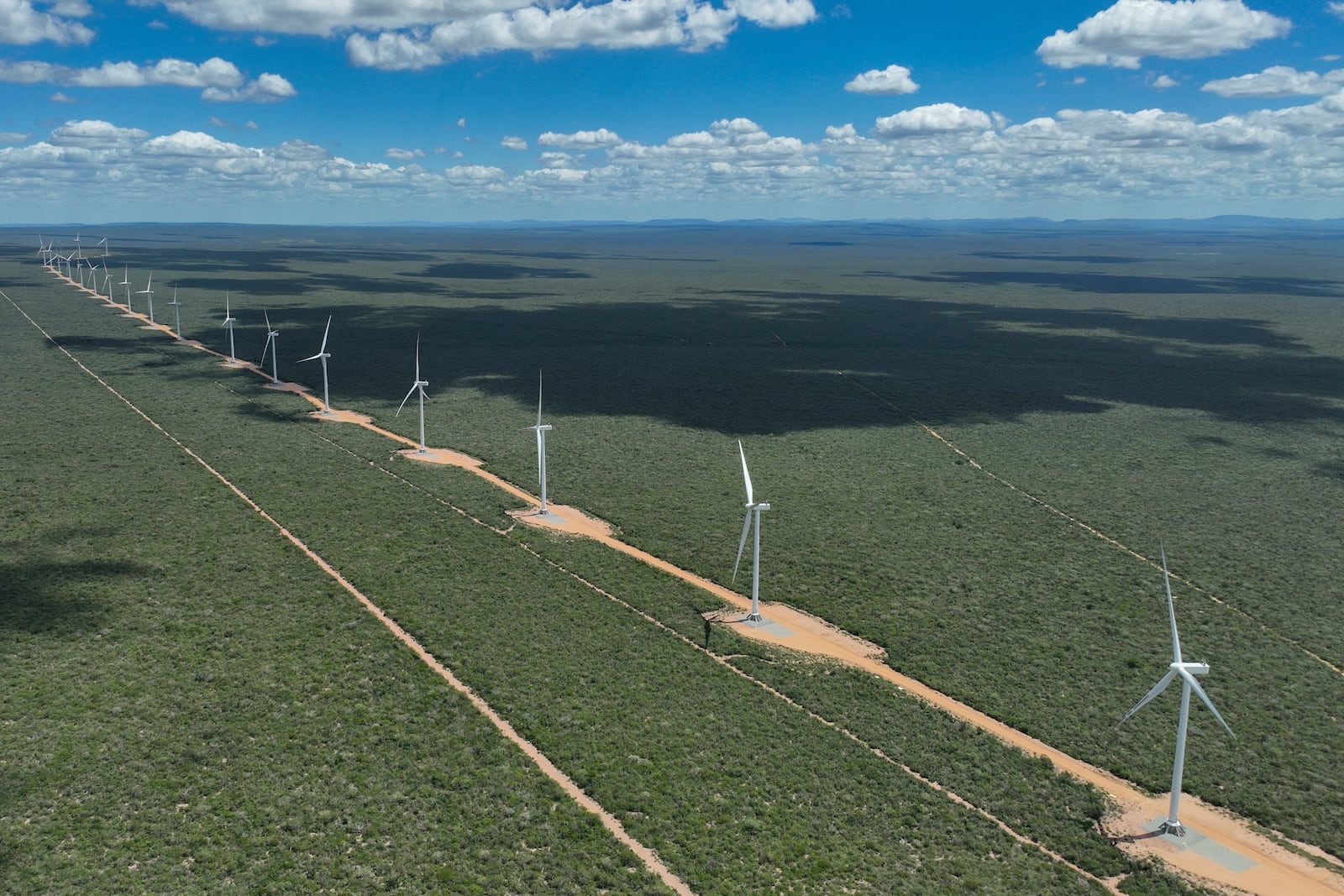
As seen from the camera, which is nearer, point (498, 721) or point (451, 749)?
point (451, 749)

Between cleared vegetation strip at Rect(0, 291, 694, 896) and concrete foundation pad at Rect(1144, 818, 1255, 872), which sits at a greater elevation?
cleared vegetation strip at Rect(0, 291, 694, 896)

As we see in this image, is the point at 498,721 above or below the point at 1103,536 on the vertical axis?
below

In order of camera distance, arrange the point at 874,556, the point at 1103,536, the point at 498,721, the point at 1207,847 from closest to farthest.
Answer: the point at 1207,847 < the point at 498,721 < the point at 874,556 < the point at 1103,536

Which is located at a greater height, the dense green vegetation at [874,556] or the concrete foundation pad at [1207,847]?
the dense green vegetation at [874,556]

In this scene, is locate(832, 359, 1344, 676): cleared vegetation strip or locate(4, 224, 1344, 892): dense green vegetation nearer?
locate(4, 224, 1344, 892): dense green vegetation

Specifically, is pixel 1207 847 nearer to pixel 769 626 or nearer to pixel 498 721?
pixel 769 626

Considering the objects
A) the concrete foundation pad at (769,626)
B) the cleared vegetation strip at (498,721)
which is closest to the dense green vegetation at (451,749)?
the cleared vegetation strip at (498,721)

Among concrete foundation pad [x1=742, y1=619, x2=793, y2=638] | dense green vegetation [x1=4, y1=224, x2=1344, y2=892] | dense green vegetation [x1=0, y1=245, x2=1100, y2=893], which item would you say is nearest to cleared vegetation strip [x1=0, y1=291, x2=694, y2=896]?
dense green vegetation [x1=0, y1=245, x2=1100, y2=893]

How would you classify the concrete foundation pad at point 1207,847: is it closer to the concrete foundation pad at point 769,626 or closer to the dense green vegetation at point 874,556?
the dense green vegetation at point 874,556

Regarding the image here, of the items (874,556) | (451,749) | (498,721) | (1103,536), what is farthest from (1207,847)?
(1103,536)

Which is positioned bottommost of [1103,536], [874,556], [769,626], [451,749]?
[451,749]

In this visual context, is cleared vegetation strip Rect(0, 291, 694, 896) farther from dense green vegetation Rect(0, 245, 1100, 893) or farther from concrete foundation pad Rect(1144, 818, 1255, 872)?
concrete foundation pad Rect(1144, 818, 1255, 872)
